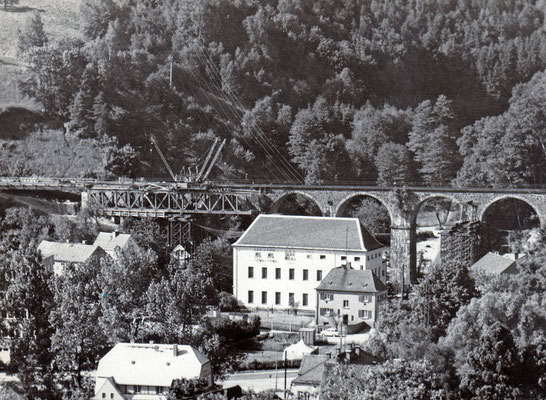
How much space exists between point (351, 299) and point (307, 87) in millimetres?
57043

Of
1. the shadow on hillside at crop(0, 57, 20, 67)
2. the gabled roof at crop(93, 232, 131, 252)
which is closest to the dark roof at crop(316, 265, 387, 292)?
the gabled roof at crop(93, 232, 131, 252)

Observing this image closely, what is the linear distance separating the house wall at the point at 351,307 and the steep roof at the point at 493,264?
26.3 ft

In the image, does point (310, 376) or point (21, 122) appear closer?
point (310, 376)

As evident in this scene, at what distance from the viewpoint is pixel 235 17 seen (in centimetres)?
13962

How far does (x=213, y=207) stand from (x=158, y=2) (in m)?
48.2

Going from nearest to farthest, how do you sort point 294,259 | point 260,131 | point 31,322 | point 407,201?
1. point 31,322
2. point 294,259
3. point 407,201
4. point 260,131

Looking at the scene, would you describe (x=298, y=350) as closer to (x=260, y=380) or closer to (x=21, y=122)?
(x=260, y=380)

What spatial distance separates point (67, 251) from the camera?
8969cm

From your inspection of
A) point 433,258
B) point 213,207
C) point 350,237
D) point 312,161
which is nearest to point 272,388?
point 350,237

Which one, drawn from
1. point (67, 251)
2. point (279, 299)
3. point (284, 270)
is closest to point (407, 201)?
point (284, 270)

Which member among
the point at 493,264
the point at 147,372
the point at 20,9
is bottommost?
the point at 147,372

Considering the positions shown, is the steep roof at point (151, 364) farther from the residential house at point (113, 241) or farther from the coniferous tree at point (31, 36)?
the coniferous tree at point (31, 36)

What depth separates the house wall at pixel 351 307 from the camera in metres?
80.9

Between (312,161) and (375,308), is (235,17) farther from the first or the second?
(375,308)
